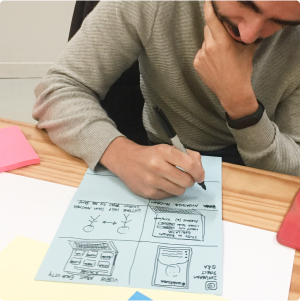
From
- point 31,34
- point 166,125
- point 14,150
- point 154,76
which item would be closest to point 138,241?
point 166,125

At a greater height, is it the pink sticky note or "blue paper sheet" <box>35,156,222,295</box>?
the pink sticky note

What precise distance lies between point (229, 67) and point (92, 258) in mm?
479

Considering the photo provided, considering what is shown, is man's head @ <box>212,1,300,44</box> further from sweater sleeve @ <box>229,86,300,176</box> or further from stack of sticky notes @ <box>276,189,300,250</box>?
stack of sticky notes @ <box>276,189,300,250</box>

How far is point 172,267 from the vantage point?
1.41 feet

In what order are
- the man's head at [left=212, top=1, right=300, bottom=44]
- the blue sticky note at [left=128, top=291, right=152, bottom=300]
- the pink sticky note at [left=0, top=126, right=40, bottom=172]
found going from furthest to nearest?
the pink sticky note at [left=0, top=126, right=40, bottom=172]
the man's head at [left=212, top=1, right=300, bottom=44]
the blue sticky note at [left=128, top=291, right=152, bottom=300]

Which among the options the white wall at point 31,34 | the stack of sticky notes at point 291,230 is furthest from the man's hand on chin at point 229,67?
the white wall at point 31,34

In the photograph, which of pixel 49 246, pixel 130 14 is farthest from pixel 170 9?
pixel 49 246

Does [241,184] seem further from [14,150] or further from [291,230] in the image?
[14,150]

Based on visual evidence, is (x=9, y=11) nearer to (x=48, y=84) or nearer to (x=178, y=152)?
(x=48, y=84)

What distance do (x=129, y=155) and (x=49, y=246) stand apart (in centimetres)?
23

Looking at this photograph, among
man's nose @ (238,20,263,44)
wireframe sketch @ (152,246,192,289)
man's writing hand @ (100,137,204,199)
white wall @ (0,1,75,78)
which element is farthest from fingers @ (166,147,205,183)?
white wall @ (0,1,75,78)

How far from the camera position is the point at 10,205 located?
20.5 inches

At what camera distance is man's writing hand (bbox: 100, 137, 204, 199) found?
0.54 meters

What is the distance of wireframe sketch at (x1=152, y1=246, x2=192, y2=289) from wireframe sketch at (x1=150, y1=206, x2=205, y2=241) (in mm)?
27
